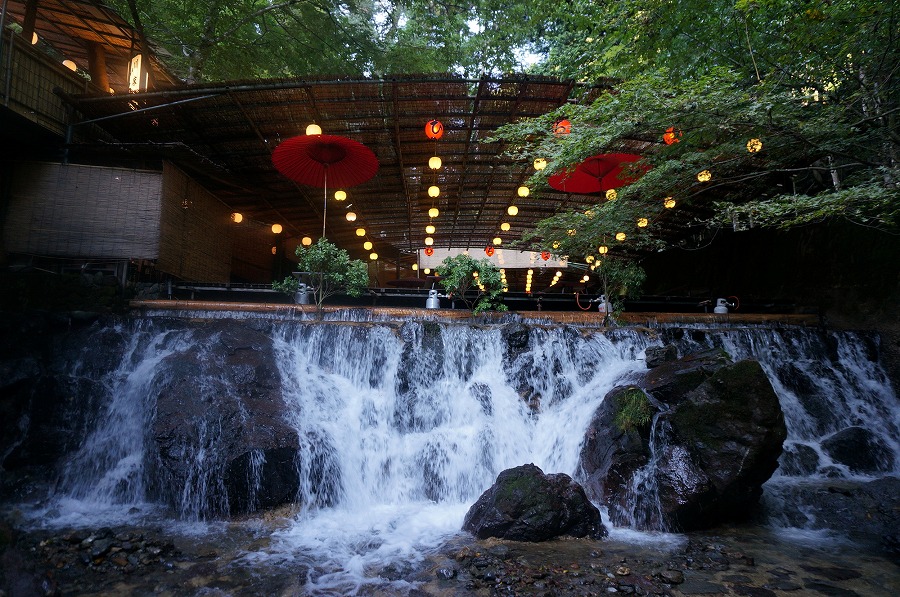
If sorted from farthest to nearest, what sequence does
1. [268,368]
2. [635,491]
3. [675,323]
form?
[675,323] < [268,368] < [635,491]

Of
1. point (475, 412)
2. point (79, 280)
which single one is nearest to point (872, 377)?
point (475, 412)

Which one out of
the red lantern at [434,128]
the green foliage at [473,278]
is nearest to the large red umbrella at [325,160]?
the red lantern at [434,128]

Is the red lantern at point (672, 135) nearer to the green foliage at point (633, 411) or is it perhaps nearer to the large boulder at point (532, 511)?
the green foliage at point (633, 411)

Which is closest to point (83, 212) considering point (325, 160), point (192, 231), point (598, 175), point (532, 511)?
point (192, 231)

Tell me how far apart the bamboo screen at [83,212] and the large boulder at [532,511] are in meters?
9.73

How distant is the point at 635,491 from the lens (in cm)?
636

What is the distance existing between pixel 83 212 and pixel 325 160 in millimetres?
5815

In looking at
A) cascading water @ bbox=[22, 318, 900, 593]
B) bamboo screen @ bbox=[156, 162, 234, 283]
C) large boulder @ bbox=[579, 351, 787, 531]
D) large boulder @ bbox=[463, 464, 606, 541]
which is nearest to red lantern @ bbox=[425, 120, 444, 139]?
cascading water @ bbox=[22, 318, 900, 593]

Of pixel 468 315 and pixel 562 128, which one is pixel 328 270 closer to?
pixel 468 315

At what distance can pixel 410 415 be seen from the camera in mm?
8297

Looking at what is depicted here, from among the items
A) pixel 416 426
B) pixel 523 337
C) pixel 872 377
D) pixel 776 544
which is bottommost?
pixel 776 544

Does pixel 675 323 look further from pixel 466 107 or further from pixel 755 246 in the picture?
pixel 466 107

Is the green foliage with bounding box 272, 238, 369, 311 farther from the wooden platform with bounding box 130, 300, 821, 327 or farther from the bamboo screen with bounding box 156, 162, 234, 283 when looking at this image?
the bamboo screen with bounding box 156, 162, 234, 283

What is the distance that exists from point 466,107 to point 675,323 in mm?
7282
